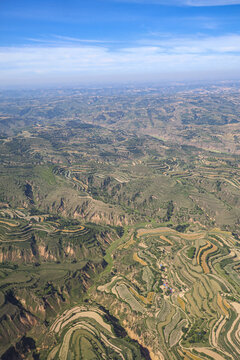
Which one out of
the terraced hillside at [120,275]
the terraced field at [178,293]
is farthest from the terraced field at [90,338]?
the terraced field at [178,293]

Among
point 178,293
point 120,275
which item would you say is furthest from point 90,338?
point 178,293

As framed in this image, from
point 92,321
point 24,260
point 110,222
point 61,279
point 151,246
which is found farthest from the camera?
point 110,222

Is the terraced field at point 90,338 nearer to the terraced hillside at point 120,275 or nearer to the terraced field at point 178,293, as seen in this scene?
the terraced hillside at point 120,275

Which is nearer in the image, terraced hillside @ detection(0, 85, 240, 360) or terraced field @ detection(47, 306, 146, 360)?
terraced field @ detection(47, 306, 146, 360)

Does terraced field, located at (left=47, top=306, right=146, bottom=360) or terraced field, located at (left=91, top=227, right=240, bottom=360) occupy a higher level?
terraced field, located at (left=47, top=306, right=146, bottom=360)

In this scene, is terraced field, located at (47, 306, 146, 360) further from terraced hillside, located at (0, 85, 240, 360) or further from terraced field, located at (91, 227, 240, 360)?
terraced field, located at (91, 227, 240, 360)

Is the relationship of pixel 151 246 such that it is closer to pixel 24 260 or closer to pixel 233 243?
Result: pixel 233 243

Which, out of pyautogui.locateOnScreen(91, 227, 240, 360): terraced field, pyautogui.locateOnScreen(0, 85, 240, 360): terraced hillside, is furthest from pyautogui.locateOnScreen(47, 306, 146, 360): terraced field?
pyautogui.locateOnScreen(91, 227, 240, 360): terraced field

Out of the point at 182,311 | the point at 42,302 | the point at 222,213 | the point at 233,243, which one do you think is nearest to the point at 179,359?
the point at 182,311

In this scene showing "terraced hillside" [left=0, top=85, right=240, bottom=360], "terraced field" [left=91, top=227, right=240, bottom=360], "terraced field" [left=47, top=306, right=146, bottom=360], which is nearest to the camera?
"terraced field" [left=47, top=306, right=146, bottom=360]

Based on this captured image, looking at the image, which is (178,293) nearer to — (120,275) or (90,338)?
(120,275)

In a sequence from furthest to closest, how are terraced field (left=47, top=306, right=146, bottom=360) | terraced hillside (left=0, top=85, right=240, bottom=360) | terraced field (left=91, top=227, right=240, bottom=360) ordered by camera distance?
terraced field (left=91, top=227, right=240, bottom=360) → terraced hillside (left=0, top=85, right=240, bottom=360) → terraced field (left=47, top=306, right=146, bottom=360)
